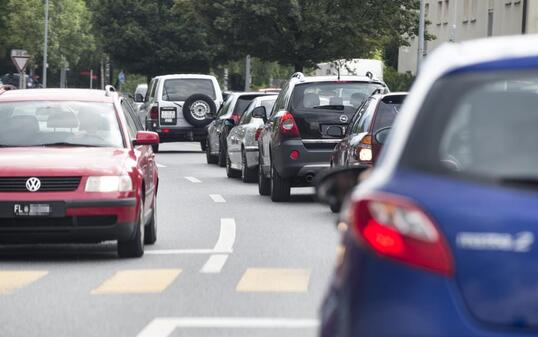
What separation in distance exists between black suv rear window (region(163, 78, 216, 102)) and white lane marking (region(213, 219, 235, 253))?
22.9 metres

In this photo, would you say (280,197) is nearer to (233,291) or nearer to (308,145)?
(308,145)

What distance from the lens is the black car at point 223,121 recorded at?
32550mm

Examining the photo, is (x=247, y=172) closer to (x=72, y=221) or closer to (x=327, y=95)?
(x=327, y=95)

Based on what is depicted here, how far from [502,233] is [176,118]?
36.7m

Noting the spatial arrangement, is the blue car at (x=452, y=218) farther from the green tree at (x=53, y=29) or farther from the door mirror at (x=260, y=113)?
the green tree at (x=53, y=29)

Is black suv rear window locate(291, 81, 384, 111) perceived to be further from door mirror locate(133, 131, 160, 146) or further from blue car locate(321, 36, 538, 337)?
blue car locate(321, 36, 538, 337)

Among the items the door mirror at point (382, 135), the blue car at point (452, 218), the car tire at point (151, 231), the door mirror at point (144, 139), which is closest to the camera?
the blue car at point (452, 218)

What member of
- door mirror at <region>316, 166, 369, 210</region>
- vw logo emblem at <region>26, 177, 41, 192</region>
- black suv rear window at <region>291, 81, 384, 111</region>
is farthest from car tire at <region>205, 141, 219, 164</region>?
door mirror at <region>316, 166, 369, 210</region>

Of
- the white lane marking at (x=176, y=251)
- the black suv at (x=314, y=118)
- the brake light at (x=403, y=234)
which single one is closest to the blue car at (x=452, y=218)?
the brake light at (x=403, y=234)

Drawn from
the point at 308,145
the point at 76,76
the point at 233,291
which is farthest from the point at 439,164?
the point at 76,76

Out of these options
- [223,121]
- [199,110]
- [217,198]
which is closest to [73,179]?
[217,198]

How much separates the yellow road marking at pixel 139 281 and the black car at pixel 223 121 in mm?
18771

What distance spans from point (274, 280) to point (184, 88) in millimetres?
29316

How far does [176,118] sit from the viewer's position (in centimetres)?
4112
